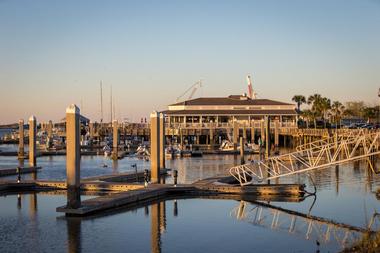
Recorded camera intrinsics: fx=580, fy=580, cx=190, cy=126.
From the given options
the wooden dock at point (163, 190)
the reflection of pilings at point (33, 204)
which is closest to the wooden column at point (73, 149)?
the wooden dock at point (163, 190)

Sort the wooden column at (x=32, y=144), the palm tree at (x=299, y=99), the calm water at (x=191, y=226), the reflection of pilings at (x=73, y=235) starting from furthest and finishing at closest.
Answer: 1. the palm tree at (x=299, y=99)
2. the wooden column at (x=32, y=144)
3. the calm water at (x=191, y=226)
4. the reflection of pilings at (x=73, y=235)

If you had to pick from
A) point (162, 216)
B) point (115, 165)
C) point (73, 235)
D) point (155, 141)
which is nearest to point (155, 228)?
point (162, 216)

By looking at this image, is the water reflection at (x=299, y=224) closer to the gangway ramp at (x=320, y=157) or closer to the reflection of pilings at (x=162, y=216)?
the reflection of pilings at (x=162, y=216)

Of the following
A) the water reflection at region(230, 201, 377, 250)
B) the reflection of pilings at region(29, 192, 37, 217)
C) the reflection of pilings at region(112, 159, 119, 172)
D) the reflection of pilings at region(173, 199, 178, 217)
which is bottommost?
the water reflection at region(230, 201, 377, 250)

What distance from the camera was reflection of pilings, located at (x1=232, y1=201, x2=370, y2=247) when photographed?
895 inches

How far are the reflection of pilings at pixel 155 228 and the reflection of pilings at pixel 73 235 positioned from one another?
267cm

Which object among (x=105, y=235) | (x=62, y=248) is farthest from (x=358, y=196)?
(x=62, y=248)

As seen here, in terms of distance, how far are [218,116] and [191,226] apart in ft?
293

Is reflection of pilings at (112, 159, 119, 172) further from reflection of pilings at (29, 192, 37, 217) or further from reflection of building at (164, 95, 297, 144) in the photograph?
reflection of building at (164, 95, 297, 144)

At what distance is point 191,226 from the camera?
81.7 feet

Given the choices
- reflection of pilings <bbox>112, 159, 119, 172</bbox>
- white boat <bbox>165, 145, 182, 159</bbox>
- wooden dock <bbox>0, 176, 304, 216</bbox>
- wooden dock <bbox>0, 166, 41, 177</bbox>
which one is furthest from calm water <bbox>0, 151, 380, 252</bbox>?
white boat <bbox>165, 145, 182, 159</bbox>

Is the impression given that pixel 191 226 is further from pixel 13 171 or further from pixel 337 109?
pixel 337 109

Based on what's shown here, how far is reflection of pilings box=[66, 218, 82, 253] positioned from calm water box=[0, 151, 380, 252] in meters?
0.04

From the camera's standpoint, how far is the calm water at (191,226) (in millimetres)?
21016
